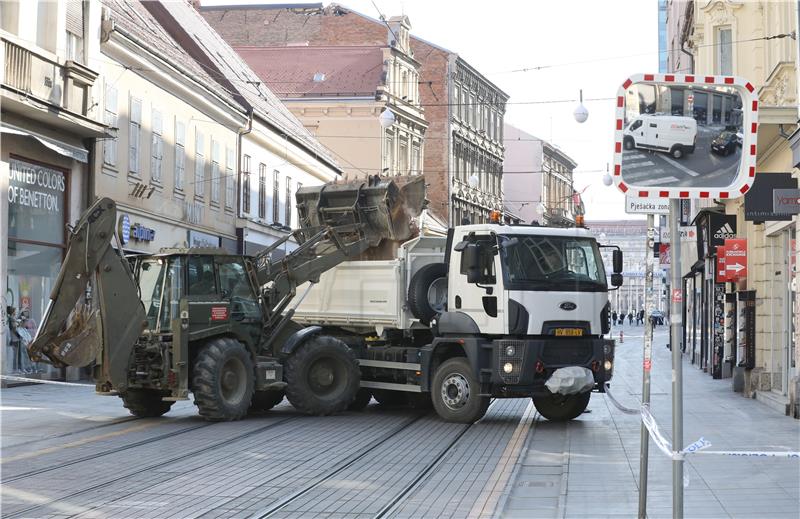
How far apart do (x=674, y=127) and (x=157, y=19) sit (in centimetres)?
3208

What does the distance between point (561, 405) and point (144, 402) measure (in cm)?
640

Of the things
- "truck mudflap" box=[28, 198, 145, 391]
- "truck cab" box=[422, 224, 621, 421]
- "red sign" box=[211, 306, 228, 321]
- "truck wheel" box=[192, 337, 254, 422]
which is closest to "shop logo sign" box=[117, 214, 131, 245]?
"red sign" box=[211, 306, 228, 321]

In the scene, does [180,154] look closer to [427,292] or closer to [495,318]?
[427,292]

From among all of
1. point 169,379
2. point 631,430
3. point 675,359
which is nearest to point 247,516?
point 675,359

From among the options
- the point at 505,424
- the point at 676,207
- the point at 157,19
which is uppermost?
the point at 157,19

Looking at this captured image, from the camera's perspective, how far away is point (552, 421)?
57.0 feet

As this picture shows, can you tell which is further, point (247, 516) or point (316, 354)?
point (316, 354)

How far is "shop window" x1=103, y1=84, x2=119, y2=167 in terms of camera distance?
2618cm

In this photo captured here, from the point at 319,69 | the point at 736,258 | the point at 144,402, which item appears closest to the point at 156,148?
the point at 144,402

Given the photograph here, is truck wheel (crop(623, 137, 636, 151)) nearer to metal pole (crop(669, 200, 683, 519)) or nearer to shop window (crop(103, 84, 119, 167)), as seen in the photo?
metal pole (crop(669, 200, 683, 519))

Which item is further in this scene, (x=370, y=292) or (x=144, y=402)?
(x=370, y=292)

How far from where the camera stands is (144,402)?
55.2ft

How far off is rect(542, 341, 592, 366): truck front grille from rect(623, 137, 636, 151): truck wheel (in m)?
9.64

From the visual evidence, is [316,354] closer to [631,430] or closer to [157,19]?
[631,430]
